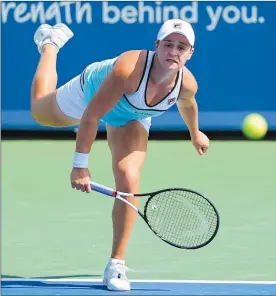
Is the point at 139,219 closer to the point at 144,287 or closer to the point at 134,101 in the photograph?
the point at 144,287

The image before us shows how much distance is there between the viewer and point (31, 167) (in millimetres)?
9406

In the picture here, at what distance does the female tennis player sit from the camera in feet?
16.9

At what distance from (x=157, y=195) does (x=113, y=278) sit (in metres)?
0.48

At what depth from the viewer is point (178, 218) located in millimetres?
5363

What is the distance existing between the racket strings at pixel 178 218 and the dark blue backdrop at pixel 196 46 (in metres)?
5.43

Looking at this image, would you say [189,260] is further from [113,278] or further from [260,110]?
[260,110]

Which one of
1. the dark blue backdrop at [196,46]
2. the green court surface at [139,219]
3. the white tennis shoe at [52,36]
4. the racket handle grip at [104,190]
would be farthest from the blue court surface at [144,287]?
the dark blue backdrop at [196,46]

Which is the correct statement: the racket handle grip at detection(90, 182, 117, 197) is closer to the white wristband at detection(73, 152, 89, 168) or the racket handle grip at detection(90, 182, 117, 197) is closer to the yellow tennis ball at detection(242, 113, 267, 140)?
the white wristband at detection(73, 152, 89, 168)

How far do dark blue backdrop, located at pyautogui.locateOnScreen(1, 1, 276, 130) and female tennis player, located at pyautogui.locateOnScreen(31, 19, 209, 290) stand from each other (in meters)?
4.72

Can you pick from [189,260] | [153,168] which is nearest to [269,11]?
[153,168]

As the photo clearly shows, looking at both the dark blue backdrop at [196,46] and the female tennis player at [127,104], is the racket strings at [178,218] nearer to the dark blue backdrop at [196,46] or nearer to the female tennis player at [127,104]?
the female tennis player at [127,104]

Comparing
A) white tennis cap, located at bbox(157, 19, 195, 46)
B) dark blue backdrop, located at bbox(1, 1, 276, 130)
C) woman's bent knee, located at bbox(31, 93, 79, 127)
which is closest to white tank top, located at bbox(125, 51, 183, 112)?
white tennis cap, located at bbox(157, 19, 195, 46)

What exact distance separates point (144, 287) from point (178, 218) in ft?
1.30

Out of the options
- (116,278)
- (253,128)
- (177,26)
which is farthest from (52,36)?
(253,128)
